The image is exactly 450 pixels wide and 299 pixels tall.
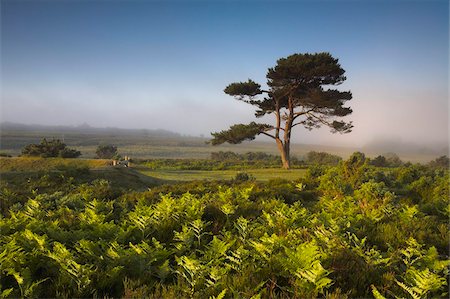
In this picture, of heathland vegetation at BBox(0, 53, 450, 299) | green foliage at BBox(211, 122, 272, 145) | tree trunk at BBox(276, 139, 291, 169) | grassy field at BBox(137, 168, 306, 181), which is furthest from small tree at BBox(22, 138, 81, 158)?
tree trunk at BBox(276, 139, 291, 169)

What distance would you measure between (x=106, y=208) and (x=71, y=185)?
756cm

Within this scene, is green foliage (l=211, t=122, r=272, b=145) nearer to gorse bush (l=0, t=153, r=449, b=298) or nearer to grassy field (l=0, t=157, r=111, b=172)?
grassy field (l=0, t=157, r=111, b=172)

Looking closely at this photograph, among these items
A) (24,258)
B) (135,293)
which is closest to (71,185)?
(24,258)

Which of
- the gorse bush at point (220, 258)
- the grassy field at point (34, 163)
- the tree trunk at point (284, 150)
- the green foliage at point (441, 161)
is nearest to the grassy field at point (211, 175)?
the grassy field at point (34, 163)

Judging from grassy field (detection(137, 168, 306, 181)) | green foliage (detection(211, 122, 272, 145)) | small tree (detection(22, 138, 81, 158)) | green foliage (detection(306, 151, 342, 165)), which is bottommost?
green foliage (detection(306, 151, 342, 165))

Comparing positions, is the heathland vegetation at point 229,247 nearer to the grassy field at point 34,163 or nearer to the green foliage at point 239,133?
the grassy field at point 34,163

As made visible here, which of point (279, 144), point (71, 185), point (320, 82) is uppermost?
point (320, 82)

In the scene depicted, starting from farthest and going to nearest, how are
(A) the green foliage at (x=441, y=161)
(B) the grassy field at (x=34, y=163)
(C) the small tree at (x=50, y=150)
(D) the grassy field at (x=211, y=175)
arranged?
(A) the green foliage at (x=441, y=161), (C) the small tree at (x=50, y=150), (B) the grassy field at (x=34, y=163), (D) the grassy field at (x=211, y=175)

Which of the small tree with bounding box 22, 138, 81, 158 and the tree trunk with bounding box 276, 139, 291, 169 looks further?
the small tree with bounding box 22, 138, 81, 158

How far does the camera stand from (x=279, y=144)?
29.6m

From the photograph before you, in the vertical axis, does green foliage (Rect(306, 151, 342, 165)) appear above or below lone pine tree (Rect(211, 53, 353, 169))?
below

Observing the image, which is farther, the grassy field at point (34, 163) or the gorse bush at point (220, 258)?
the grassy field at point (34, 163)

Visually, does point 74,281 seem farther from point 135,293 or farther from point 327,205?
point 327,205

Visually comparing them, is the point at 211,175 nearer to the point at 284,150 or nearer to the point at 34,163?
the point at 284,150
